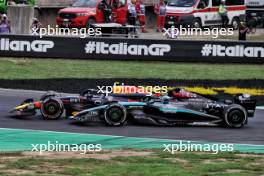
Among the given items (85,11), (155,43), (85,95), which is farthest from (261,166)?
(85,11)

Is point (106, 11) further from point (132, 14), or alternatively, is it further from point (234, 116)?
point (234, 116)

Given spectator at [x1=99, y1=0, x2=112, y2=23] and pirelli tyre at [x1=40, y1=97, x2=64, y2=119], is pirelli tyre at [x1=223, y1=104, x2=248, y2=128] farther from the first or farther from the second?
spectator at [x1=99, y1=0, x2=112, y2=23]

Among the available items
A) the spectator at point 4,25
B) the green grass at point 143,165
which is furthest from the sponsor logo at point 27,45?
the green grass at point 143,165

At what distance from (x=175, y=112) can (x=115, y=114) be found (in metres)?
1.08

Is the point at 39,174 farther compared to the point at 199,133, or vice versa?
the point at 199,133

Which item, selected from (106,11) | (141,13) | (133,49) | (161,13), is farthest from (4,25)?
(161,13)

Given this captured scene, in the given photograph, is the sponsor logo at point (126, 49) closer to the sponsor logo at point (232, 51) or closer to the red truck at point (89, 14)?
the sponsor logo at point (232, 51)

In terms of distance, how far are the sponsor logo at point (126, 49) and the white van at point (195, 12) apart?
513 inches

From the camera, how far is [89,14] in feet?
117

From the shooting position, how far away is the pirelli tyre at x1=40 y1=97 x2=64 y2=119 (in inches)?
582

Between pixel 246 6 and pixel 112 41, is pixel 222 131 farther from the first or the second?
pixel 246 6

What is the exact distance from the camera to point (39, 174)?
31.8 ft

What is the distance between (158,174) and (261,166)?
158cm

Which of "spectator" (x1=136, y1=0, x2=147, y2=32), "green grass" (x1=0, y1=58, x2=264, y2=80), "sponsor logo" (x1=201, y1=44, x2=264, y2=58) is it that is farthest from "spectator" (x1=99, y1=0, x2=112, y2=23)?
"sponsor logo" (x1=201, y1=44, x2=264, y2=58)
